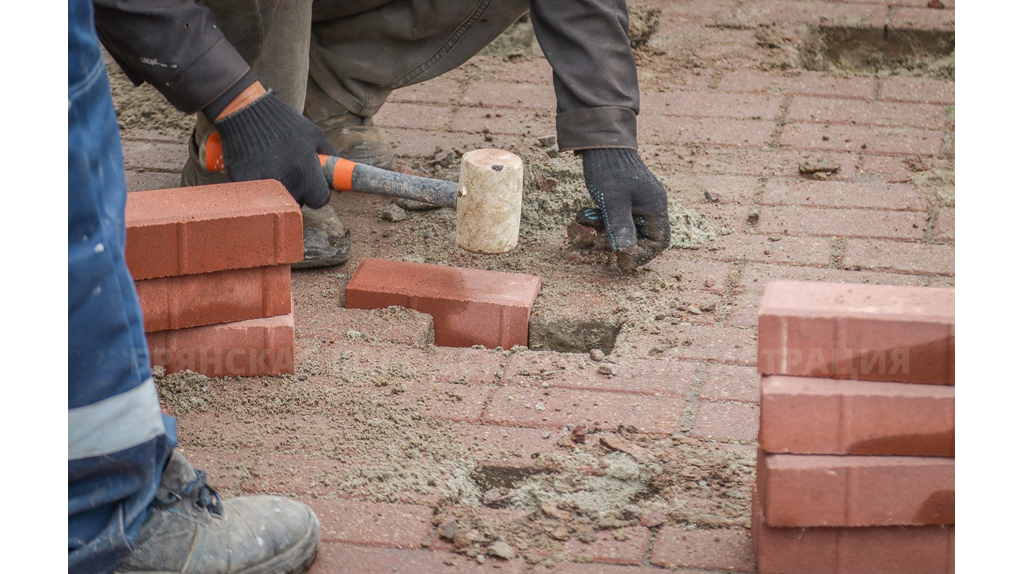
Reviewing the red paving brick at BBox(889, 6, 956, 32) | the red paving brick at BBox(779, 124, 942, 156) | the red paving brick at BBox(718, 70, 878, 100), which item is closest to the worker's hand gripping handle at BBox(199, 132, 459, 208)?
the red paving brick at BBox(779, 124, 942, 156)

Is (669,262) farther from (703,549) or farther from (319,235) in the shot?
(703,549)

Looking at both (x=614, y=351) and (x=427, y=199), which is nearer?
(x=614, y=351)

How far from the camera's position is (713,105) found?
4.68 m

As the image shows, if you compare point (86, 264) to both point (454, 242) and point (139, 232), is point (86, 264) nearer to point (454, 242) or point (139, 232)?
point (139, 232)

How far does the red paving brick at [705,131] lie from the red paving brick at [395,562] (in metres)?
2.61

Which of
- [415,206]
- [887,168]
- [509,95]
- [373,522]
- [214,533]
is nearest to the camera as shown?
[214,533]

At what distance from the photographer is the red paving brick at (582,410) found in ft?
8.57

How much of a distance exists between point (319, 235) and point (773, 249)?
5.09 feet

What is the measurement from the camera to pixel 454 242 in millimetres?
3615

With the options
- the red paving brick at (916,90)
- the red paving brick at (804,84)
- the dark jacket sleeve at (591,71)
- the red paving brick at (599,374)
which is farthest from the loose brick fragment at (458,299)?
the red paving brick at (916,90)

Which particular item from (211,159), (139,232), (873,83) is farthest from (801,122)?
(139,232)

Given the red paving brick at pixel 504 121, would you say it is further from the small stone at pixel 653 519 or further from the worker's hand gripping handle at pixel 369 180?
the small stone at pixel 653 519

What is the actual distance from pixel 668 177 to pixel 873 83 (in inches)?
59.1

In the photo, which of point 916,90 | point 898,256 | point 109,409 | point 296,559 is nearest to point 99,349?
point 109,409
